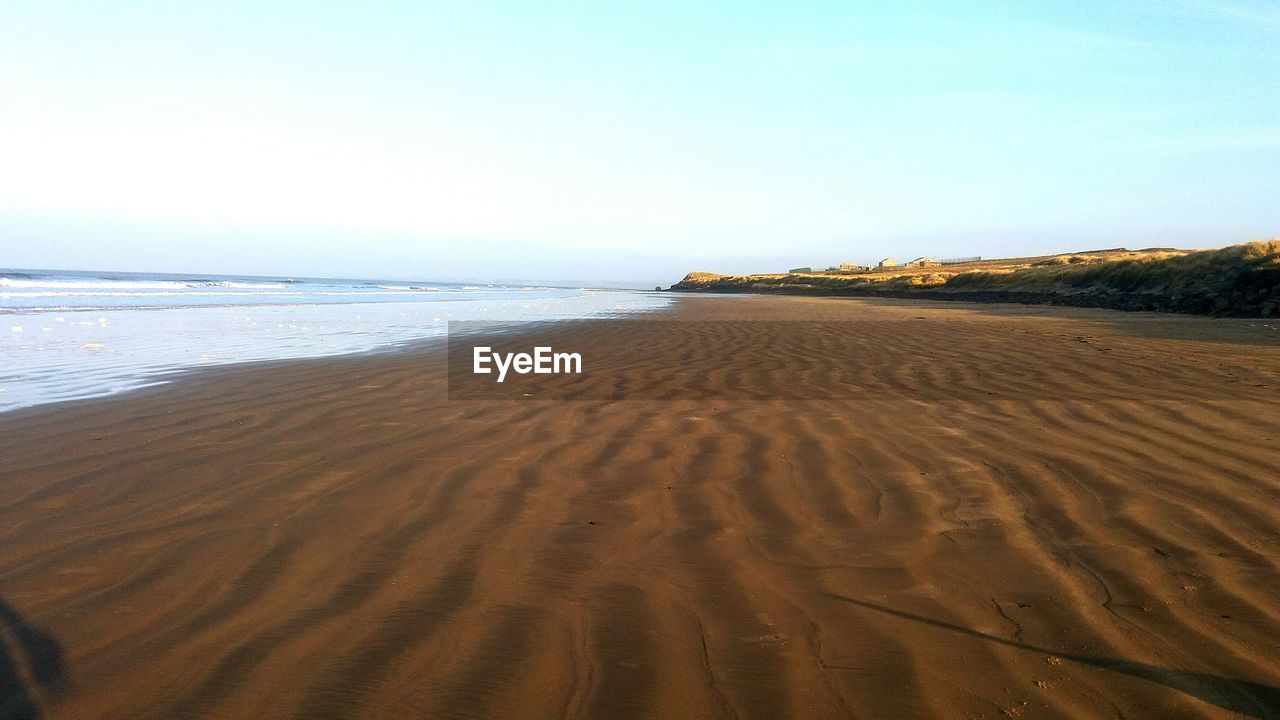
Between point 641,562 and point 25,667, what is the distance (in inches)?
82.3

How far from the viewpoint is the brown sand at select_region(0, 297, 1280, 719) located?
7.24ft

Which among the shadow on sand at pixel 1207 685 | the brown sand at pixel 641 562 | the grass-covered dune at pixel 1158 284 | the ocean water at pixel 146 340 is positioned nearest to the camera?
the shadow on sand at pixel 1207 685

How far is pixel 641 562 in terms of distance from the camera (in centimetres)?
315

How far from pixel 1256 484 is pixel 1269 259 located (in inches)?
878

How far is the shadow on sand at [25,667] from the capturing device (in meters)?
2.09

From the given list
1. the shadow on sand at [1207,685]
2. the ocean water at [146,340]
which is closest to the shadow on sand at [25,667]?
the shadow on sand at [1207,685]

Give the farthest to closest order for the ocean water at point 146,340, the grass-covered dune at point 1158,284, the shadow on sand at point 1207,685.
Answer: the grass-covered dune at point 1158,284 → the ocean water at point 146,340 → the shadow on sand at point 1207,685

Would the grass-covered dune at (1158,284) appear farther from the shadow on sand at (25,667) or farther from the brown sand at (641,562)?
the shadow on sand at (25,667)

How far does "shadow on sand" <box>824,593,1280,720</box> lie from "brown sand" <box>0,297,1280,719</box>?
0.01 metres

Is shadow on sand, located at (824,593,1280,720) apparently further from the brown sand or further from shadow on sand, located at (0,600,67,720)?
shadow on sand, located at (0,600,67,720)

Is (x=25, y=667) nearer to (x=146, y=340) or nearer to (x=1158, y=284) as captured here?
(x=146, y=340)

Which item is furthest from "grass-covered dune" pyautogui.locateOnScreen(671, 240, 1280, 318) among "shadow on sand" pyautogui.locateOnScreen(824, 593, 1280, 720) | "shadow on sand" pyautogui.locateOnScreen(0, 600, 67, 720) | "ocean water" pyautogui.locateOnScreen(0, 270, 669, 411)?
"shadow on sand" pyautogui.locateOnScreen(0, 600, 67, 720)

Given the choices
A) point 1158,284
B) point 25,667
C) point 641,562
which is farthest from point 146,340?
point 1158,284

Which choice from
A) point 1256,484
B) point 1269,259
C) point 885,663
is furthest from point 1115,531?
point 1269,259
